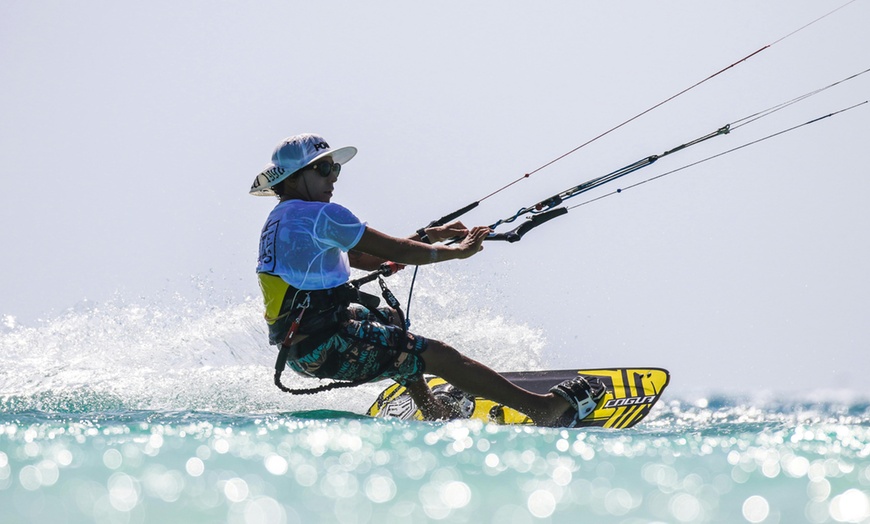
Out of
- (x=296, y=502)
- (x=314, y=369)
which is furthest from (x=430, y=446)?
(x=314, y=369)

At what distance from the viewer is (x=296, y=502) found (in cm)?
327

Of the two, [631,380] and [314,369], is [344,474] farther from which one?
[631,380]

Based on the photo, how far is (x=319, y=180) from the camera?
5.66m

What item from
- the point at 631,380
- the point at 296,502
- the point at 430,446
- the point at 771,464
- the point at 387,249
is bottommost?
the point at 631,380

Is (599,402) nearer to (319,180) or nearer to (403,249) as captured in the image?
(403,249)

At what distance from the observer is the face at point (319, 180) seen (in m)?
5.64

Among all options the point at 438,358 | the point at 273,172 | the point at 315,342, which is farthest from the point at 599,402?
the point at 273,172

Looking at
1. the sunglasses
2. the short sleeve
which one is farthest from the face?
the short sleeve

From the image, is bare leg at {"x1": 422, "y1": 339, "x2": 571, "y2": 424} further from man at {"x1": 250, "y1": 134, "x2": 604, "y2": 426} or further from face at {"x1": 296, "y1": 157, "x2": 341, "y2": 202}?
face at {"x1": 296, "y1": 157, "x2": 341, "y2": 202}

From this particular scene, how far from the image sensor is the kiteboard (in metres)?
6.54

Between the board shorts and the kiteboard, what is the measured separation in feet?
2.38

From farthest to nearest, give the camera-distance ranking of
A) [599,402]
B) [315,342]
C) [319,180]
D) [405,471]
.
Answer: [599,402] < [319,180] < [315,342] < [405,471]

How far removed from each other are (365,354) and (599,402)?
6.10 ft

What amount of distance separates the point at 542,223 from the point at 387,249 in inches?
47.6
